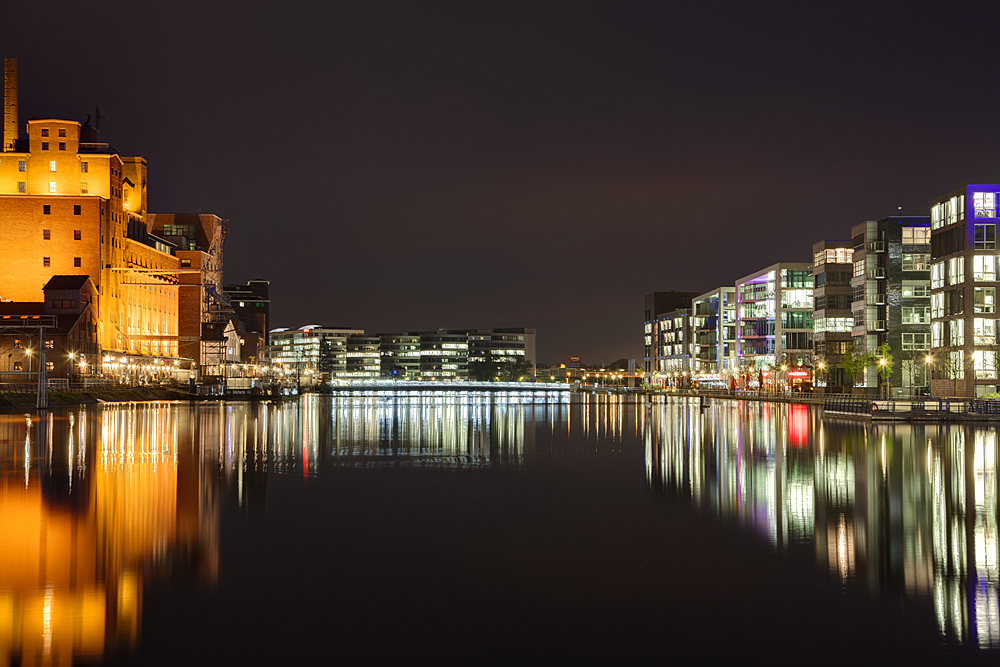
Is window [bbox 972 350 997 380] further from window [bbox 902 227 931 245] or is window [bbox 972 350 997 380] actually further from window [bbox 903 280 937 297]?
window [bbox 902 227 931 245]

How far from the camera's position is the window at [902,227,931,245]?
344ft

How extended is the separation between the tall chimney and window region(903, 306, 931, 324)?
378 feet

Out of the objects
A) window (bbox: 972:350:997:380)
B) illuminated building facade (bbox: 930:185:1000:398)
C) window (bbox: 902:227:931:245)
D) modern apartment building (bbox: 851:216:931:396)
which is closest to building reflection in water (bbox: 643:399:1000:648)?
illuminated building facade (bbox: 930:185:1000:398)

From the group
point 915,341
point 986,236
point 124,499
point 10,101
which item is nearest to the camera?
point 124,499

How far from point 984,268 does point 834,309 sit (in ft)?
120

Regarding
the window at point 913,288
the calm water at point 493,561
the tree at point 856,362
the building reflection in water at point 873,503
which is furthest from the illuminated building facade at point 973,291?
the calm water at point 493,561

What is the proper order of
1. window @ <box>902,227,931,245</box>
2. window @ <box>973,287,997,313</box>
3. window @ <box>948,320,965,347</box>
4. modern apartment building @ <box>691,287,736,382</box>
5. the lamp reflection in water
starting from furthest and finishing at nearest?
modern apartment building @ <box>691,287,736,382</box>, window @ <box>902,227,931,245</box>, window @ <box>948,320,965,347</box>, window @ <box>973,287,997,313</box>, the lamp reflection in water

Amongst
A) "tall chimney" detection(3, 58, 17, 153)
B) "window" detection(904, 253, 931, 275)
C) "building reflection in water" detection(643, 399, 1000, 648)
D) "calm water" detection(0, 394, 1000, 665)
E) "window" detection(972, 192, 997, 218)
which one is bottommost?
"building reflection in water" detection(643, 399, 1000, 648)

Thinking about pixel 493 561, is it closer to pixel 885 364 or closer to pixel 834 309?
pixel 885 364

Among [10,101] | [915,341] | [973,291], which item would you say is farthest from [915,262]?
[10,101]

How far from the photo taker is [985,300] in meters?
84.6

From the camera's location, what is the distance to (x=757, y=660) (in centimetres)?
833

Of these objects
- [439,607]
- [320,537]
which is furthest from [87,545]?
[439,607]

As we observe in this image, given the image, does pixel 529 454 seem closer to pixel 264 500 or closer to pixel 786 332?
pixel 264 500
